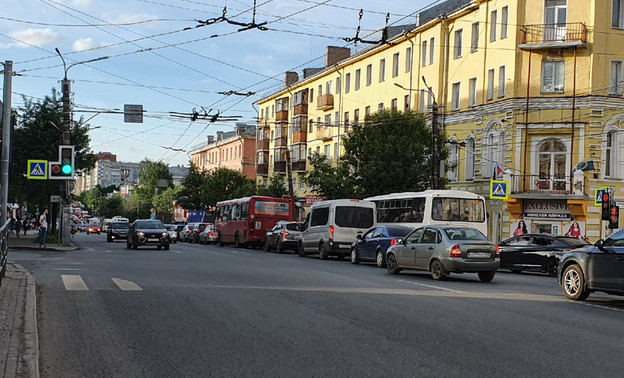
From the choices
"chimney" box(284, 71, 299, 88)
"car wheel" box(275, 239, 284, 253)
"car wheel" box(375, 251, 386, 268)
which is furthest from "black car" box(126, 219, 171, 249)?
"chimney" box(284, 71, 299, 88)

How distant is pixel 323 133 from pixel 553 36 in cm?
3025

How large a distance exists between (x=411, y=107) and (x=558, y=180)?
13.4 m

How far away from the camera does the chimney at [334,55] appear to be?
68.5 meters

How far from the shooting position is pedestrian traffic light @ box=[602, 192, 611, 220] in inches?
1147

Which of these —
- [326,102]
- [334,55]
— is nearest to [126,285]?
[326,102]

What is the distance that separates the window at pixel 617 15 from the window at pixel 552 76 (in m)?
3.29

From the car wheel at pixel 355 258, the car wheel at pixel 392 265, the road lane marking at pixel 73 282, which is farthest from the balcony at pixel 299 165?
the road lane marking at pixel 73 282

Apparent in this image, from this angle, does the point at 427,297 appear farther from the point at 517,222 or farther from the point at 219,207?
the point at 219,207

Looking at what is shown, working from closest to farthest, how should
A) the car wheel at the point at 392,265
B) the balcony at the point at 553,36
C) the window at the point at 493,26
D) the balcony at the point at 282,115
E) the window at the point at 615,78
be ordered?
the car wheel at the point at 392,265 < the balcony at the point at 553,36 < the window at the point at 615,78 < the window at the point at 493,26 < the balcony at the point at 282,115

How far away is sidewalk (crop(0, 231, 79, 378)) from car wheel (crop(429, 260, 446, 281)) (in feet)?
30.8

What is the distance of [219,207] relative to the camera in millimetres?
51969

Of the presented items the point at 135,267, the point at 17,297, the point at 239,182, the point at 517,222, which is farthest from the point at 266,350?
the point at 239,182

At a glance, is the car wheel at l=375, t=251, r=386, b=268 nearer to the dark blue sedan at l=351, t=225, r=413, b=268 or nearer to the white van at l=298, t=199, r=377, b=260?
the dark blue sedan at l=351, t=225, r=413, b=268

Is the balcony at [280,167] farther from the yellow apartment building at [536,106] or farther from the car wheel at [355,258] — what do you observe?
the car wheel at [355,258]
